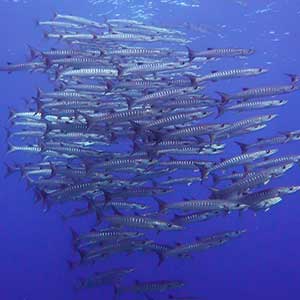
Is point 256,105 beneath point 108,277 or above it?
above

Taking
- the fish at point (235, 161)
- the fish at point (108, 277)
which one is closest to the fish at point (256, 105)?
the fish at point (235, 161)

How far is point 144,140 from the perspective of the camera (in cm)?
984

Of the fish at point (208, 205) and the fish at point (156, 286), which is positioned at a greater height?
the fish at point (208, 205)

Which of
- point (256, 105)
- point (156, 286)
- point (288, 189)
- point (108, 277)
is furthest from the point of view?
point (108, 277)

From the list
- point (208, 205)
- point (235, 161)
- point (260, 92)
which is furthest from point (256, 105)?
point (208, 205)

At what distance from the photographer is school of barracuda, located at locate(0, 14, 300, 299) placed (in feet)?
30.9

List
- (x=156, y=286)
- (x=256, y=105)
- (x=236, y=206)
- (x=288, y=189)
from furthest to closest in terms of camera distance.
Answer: (x=156, y=286) → (x=256, y=105) → (x=288, y=189) → (x=236, y=206)

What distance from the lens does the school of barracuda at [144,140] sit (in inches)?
371

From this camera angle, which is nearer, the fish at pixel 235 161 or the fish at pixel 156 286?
the fish at pixel 235 161

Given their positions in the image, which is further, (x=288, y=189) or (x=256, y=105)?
(x=256, y=105)

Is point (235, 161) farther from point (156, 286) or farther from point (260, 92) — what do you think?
point (156, 286)

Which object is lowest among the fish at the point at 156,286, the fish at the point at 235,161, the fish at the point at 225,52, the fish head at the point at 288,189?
the fish at the point at 156,286

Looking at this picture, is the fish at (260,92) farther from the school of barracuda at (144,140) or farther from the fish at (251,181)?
the fish at (251,181)

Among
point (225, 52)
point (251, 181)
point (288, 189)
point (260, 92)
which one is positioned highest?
point (225, 52)
